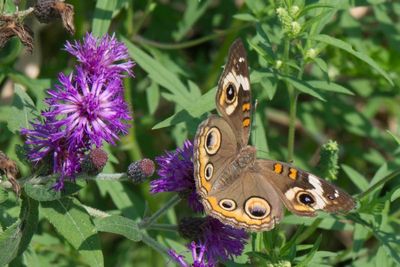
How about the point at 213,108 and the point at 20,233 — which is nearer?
the point at 20,233

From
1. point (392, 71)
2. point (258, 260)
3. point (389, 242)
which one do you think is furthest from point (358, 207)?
point (392, 71)

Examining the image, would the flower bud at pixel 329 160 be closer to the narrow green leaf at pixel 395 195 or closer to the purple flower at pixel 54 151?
the narrow green leaf at pixel 395 195

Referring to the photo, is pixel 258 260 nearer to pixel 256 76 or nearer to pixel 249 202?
pixel 249 202

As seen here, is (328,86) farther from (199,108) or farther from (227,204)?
(227,204)

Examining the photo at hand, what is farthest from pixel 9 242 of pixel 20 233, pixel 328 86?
pixel 328 86

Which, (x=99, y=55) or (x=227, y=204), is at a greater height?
(x=99, y=55)

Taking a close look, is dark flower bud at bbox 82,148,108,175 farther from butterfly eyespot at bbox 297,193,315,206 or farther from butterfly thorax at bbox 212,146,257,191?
butterfly eyespot at bbox 297,193,315,206

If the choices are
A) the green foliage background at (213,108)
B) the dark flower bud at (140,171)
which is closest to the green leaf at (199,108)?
the green foliage background at (213,108)

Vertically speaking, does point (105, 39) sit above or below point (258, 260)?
above
